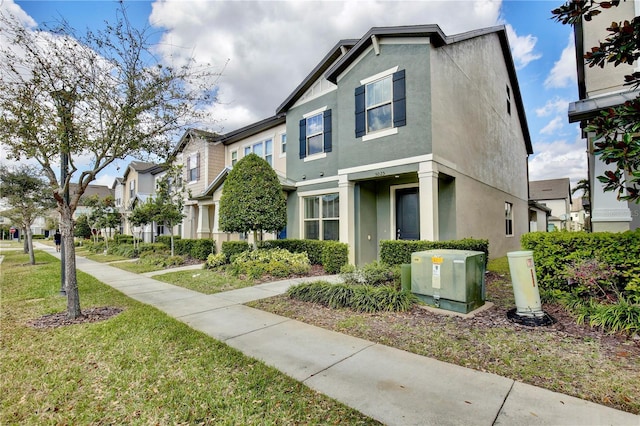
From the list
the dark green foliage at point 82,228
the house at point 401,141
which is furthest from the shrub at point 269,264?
the dark green foliage at point 82,228

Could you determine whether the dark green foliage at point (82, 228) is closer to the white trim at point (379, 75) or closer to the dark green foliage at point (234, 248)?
the dark green foliage at point (234, 248)

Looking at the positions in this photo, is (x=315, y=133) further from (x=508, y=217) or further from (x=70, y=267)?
(x=508, y=217)

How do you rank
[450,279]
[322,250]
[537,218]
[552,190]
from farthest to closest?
1. [552,190]
2. [537,218]
3. [322,250]
4. [450,279]

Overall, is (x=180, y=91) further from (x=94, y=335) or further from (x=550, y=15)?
(x=550, y=15)

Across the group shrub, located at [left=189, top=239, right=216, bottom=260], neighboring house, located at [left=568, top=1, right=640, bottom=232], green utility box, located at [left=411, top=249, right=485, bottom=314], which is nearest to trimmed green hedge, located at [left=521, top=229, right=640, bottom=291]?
neighboring house, located at [left=568, top=1, right=640, bottom=232]

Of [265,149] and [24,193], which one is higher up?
[265,149]

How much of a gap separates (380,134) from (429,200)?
273 centimetres

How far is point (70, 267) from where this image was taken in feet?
18.7

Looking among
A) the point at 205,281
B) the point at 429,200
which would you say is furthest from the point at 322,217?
the point at 205,281

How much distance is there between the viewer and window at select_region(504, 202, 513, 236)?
49.5ft

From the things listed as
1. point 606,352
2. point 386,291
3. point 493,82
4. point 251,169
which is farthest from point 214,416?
point 493,82

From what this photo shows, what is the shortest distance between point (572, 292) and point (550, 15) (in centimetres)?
455

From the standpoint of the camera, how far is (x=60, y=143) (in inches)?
216

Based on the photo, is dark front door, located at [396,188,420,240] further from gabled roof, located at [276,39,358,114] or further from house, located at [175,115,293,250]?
gabled roof, located at [276,39,358,114]
